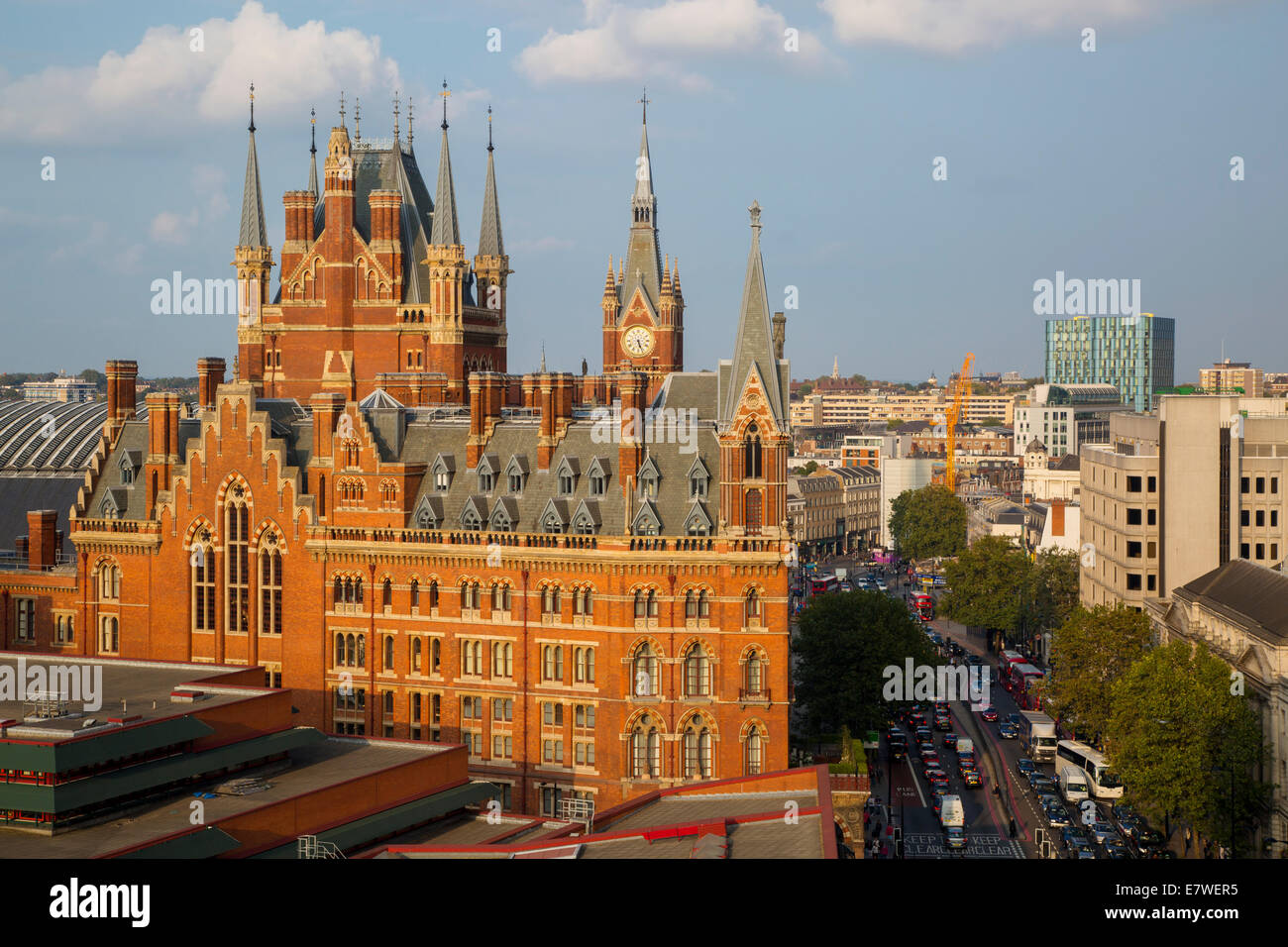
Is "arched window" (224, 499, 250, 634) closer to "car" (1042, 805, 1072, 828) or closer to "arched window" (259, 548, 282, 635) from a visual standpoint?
"arched window" (259, 548, 282, 635)

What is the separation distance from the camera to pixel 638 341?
573ft

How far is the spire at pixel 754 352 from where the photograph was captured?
9844cm

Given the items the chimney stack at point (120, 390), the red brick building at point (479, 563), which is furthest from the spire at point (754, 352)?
the chimney stack at point (120, 390)

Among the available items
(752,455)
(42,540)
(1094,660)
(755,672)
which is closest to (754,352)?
(752,455)

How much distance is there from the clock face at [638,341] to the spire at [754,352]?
2823 inches

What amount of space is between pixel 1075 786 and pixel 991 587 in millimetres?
65637

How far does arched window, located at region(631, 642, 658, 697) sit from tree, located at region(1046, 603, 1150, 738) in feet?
136

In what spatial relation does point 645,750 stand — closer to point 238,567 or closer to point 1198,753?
point 238,567

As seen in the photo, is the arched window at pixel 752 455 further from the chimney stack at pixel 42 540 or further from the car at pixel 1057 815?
the chimney stack at pixel 42 540
